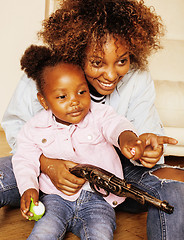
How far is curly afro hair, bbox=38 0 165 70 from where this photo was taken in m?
0.92

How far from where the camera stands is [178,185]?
839mm

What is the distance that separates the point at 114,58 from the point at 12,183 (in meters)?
0.53

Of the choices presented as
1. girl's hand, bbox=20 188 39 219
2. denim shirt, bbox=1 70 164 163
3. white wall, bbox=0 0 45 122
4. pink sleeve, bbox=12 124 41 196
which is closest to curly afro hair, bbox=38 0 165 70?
denim shirt, bbox=1 70 164 163

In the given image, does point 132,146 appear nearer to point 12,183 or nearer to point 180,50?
point 12,183

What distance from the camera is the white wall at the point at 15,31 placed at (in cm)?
218

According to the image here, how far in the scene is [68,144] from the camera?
949 mm

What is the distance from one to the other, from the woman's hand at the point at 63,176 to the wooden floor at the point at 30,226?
18 cm

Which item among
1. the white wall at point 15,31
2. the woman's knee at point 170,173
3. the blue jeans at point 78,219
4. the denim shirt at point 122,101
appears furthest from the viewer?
the white wall at point 15,31

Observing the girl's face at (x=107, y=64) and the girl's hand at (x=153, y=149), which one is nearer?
the girl's hand at (x=153, y=149)

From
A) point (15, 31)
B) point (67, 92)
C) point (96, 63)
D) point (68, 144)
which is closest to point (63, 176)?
point (68, 144)

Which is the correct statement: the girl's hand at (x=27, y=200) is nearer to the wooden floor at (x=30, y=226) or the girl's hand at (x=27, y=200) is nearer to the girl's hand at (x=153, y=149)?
the wooden floor at (x=30, y=226)

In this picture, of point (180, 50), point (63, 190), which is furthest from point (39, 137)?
point (180, 50)

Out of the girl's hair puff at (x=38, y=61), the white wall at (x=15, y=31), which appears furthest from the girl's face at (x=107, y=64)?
the white wall at (x=15, y=31)

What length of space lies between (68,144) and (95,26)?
0.37 meters
